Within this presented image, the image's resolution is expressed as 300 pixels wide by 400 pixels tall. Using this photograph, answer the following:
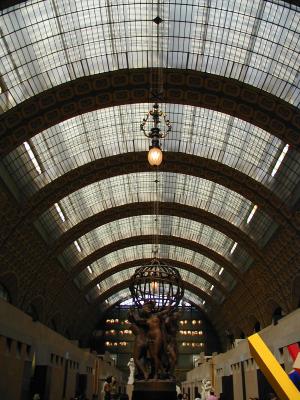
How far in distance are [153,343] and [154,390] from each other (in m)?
1.25

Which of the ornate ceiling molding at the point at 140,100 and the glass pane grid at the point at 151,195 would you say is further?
the glass pane grid at the point at 151,195

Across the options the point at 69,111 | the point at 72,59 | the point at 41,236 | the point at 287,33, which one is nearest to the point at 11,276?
the point at 41,236

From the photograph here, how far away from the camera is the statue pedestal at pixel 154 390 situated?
12.3 metres

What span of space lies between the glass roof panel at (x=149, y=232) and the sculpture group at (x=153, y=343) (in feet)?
95.8

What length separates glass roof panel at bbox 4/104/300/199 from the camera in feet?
94.9

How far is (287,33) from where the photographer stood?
22.1m

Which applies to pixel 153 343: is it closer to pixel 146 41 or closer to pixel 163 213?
pixel 146 41

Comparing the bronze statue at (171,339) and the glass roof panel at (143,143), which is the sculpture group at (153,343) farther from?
the glass roof panel at (143,143)

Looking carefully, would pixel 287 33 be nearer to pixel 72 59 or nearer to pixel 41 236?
pixel 72 59

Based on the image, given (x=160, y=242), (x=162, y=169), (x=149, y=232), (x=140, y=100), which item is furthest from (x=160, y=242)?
(x=140, y=100)

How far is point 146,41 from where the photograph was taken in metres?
24.4

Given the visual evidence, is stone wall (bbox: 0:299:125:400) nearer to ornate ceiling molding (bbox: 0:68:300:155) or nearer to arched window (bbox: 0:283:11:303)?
arched window (bbox: 0:283:11:303)

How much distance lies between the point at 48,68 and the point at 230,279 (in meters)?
29.9

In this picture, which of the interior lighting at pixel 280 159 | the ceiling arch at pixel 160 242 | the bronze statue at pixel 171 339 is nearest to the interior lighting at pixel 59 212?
the ceiling arch at pixel 160 242
